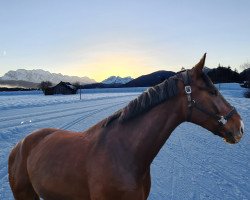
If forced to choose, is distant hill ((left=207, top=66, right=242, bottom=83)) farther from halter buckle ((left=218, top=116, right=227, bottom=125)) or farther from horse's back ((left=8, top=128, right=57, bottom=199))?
halter buckle ((left=218, top=116, right=227, bottom=125))

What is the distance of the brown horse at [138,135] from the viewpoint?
8.93ft

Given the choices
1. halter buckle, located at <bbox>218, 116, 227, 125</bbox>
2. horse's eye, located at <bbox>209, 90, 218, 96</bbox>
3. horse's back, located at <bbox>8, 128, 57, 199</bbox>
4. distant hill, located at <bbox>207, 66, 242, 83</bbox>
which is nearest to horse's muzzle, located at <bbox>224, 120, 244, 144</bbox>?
halter buckle, located at <bbox>218, 116, 227, 125</bbox>

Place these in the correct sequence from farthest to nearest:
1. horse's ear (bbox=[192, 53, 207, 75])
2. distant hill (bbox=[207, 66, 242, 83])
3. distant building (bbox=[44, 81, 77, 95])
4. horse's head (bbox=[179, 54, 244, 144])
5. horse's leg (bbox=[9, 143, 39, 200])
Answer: distant hill (bbox=[207, 66, 242, 83]) < distant building (bbox=[44, 81, 77, 95]) < horse's leg (bbox=[9, 143, 39, 200]) < horse's head (bbox=[179, 54, 244, 144]) < horse's ear (bbox=[192, 53, 207, 75])

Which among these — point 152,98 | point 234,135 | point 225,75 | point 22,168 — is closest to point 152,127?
point 152,98

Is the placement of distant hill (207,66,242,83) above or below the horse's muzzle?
above

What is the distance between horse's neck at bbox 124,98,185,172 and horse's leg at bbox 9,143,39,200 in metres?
1.40

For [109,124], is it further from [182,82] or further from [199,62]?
[199,62]

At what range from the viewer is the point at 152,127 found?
2.86 meters

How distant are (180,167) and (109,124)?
455cm

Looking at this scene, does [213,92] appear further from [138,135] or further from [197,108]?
[138,135]

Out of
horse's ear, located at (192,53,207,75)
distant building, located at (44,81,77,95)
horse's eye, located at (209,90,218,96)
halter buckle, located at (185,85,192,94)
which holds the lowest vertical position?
distant building, located at (44,81,77,95)

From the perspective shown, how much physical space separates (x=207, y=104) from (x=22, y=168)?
6.91 ft

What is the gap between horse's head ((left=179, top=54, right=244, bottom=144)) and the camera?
2.81 m

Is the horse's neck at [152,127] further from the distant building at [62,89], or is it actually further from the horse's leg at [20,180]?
the distant building at [62,89]
